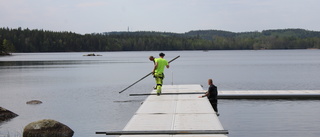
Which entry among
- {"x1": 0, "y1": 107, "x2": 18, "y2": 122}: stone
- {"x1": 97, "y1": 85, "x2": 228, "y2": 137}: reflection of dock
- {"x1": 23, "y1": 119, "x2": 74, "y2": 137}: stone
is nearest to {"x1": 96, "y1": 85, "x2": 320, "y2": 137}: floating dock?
{"x1": 97, "y1": 85, "x2": 228, "y2": 137}: reflection of dock

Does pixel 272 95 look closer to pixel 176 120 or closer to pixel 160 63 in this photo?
pixel 160 63

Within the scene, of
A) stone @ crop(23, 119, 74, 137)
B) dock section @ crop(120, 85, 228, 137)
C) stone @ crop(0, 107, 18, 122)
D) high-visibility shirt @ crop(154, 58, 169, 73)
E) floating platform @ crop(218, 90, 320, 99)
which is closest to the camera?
dock section @ crop(120, 85, 228, 137)

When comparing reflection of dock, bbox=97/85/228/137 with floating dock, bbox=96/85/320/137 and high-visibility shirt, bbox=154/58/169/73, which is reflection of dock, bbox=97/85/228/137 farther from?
high-visibility shirt, bbox=154/58/169/73

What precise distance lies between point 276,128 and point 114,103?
43.7ft

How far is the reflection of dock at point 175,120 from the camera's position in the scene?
1346 centimetres

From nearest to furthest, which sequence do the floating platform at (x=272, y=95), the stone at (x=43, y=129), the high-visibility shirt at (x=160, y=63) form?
the stone at (x=43, y=129) < the high-visibility shirt at (x=160, y=63) < the floating platform at (x=272, y=95)

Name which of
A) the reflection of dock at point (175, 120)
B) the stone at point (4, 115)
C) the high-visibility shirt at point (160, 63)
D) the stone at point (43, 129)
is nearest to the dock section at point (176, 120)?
the reflection of dock at point (175, 120)

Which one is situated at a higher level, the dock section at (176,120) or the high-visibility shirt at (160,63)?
the high-visibility shirt at (160,63)

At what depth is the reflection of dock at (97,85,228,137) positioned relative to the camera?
530 inches

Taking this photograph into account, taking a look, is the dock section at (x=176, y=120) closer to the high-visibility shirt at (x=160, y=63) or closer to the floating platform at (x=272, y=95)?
the high-visibility shirt at (x=160, y=63)

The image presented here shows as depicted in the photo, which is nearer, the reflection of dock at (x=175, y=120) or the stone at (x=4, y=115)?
the reflection of dock at (x=175, y=120)

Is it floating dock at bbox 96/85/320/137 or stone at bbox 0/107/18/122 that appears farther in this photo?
stone at bbox 0/107/18/122

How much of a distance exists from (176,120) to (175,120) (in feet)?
0.11

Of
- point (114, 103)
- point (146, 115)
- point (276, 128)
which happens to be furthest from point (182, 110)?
point (114, 103)
